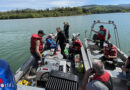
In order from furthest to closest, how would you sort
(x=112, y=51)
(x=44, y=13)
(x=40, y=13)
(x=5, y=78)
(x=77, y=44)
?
(x=40, y=13) < (x=44, y=13) < (x=77, y=44) < (x=112, y=51) < (x=5, y=78)

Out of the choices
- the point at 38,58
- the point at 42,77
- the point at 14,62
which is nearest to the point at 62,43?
the point at 38,58

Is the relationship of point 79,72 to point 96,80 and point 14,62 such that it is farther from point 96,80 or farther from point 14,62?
point 14,62

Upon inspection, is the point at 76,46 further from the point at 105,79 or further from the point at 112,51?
the point at 105,79

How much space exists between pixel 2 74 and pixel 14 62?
5.98 meters

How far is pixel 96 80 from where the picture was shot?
1616 millimetres

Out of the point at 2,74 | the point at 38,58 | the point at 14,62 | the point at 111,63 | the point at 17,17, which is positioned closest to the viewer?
the point at 2,74

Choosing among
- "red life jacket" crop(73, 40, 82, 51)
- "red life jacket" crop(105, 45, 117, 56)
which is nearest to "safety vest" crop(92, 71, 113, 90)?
"red life jacket" crop(105, 45, 117, 56)

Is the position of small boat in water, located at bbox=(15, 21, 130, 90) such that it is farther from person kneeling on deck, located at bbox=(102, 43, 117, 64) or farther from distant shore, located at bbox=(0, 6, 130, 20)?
distant shore, located at bbox=(0, 6, 130, 20)

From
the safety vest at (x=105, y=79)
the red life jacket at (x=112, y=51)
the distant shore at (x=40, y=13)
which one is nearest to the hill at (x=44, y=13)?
Answer: the distant shore at (x=40, y=13)

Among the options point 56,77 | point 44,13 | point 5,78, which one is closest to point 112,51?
point 56,77

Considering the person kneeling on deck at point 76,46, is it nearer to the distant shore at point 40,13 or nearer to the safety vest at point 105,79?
the safety vest at point 105,79

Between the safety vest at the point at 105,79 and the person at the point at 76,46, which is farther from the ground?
the safety vest at the point at 105,79

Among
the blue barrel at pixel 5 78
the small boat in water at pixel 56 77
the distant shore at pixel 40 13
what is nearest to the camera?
the blue barrel at pixel 5 78

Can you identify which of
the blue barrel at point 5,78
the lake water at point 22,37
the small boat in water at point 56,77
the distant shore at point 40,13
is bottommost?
the lake water at point 22,37
